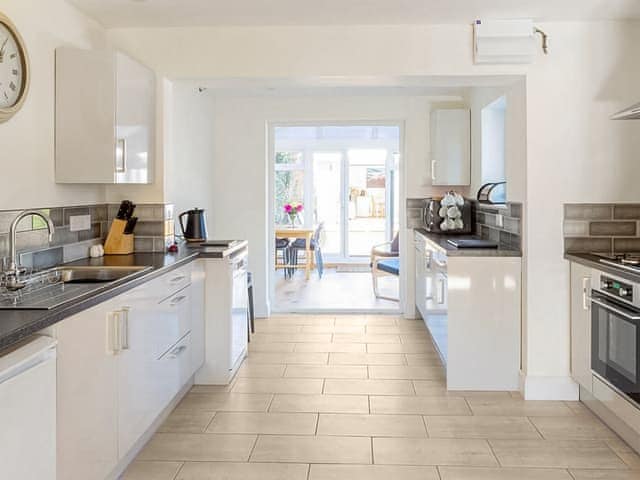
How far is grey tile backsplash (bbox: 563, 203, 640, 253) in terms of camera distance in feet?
12.2

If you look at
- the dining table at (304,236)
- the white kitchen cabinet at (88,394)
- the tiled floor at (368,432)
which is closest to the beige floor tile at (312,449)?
the tiled floor at (368,432)

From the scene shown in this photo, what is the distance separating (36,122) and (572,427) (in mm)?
3333

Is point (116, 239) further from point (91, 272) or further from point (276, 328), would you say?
point (276, 328)

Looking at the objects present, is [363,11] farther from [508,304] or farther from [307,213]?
[307,213]

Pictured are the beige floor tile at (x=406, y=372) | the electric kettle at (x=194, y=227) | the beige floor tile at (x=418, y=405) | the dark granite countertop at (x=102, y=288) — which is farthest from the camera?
the electric kettle at (x=194, y=227)

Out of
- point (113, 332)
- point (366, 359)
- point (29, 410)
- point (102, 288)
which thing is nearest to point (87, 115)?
point (102, 288)

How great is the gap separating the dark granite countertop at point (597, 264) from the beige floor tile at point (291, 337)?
2.39m

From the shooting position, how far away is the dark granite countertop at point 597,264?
2.85 m

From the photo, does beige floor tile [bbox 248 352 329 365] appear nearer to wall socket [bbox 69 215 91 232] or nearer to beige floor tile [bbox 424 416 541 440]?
beige floor tile [bbox 424 416 541 440]

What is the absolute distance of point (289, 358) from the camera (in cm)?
477

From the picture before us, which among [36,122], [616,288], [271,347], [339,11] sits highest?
[339,11]

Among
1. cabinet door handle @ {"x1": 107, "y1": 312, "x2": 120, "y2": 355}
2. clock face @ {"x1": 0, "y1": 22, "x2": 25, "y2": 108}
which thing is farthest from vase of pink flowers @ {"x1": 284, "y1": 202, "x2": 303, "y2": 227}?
cabinet door handle @ {"x1": 107, "y1": 312, "x2": 120, "y2": 355}

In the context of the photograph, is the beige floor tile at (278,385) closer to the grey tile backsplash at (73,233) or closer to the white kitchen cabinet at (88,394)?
the grey tile backsplash at (73,233)

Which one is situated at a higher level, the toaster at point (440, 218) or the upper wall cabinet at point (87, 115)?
the upper wall cabinet at point (87, 115)
